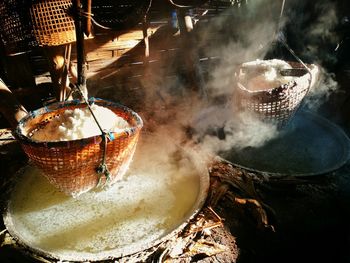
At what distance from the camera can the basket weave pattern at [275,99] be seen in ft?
12.7

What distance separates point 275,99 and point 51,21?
10.7 feet

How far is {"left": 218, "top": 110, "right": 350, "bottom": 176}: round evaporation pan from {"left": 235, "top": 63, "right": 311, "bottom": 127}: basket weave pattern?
0.63 m

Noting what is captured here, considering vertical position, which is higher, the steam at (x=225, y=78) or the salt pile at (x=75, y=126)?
the salt pile at (x=75, y=126)

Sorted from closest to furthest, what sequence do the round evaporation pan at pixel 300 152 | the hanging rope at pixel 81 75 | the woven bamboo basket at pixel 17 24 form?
the hanging rope at pixel 81 75, the woven bamboo basket at pixel 17 24, the round evaporation pan at pixel 300 152

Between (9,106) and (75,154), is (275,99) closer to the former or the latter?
(75,154)

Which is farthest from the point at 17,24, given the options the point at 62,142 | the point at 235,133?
the point at 235,133

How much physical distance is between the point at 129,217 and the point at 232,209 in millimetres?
1242

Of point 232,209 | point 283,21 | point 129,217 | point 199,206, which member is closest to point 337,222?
point 232,209

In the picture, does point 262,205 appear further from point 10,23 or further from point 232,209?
point 10,23

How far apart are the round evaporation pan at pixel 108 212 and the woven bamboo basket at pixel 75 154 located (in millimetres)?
479

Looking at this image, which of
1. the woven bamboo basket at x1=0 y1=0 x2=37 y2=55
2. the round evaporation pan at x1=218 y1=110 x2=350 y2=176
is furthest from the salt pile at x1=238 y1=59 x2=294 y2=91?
the woven bamboo basket at x1=0 y1=0 x2=37 y2=55

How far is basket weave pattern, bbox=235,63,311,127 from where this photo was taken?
3873 millimetres

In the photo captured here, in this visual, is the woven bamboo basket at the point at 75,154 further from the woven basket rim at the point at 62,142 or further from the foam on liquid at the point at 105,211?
the foam on liquid at the point at 105,211

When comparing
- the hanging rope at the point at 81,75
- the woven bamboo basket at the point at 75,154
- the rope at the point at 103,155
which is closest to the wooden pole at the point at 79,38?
the hanging rope at the point at 81,75
